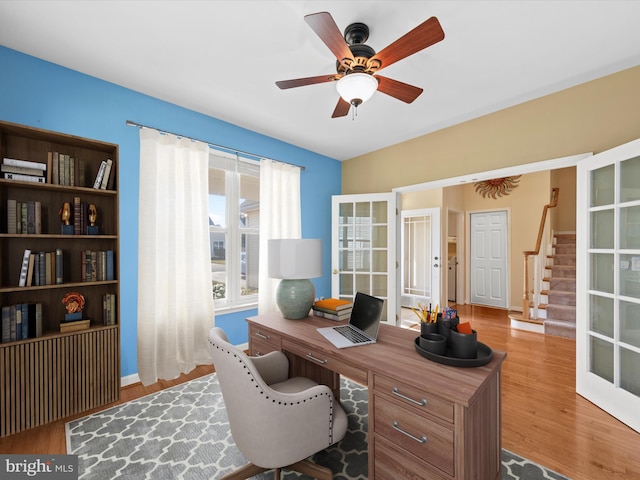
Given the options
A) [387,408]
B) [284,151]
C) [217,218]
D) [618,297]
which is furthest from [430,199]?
[387,408]

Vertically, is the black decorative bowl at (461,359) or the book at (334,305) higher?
the book at (334,305)

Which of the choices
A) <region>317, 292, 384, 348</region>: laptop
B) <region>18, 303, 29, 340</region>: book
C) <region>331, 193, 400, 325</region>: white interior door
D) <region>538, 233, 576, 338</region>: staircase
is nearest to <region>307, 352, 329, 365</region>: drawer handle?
<region>317, 292, 384, 348</region>: laptop

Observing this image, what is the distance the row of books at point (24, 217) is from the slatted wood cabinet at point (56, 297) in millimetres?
28

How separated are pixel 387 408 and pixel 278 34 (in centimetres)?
225

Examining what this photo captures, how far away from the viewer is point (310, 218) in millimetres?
4172

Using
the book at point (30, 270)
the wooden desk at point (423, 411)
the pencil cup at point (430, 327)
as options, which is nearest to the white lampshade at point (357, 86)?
the pencil cup at point (430, 327)

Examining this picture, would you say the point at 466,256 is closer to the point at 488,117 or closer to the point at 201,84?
the point at 488,117

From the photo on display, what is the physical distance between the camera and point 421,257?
556cm

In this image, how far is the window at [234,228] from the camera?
3254 mm

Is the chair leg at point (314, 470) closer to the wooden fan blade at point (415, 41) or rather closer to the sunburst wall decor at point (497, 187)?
the wooden fan blade at point (415, 41)

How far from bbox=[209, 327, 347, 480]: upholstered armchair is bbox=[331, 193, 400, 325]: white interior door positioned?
2.61 metres

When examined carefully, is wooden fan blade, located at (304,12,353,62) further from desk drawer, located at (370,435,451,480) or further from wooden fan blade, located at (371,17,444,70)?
desk drawer, located at (370,435,451,480)

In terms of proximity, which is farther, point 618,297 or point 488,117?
point 488,117

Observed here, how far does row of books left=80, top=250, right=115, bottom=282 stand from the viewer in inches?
86.9
